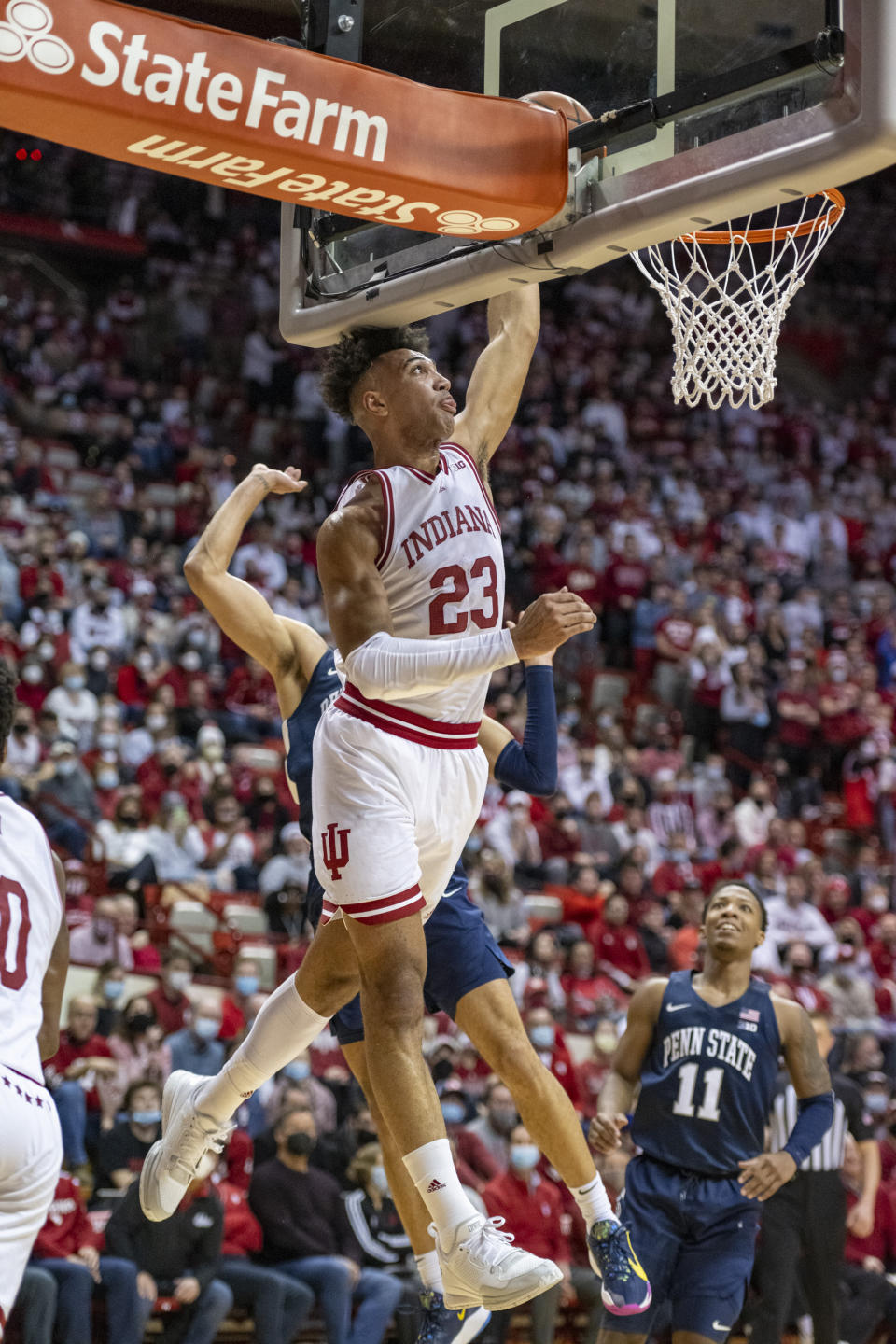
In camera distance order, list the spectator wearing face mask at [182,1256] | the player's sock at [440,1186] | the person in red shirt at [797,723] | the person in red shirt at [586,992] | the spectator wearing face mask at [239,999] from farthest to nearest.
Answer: the person in red shirt at [797,723], the person in red shirt at [586,992], the spectator wearing face mask at [239,999], the spectator wearing face mask at [182,1256], the player's sock at [440,1186]

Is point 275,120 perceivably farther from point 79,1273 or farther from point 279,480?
point 79,1273

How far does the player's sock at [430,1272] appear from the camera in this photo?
202 inches

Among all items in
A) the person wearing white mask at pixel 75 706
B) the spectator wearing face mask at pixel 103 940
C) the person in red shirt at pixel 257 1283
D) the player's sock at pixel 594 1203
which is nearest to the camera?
the player's sock at pixel 594 1203

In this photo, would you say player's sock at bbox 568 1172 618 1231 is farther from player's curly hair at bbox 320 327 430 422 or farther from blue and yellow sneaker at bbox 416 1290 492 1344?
→ player's curly hair at bbox 320 327 430 422

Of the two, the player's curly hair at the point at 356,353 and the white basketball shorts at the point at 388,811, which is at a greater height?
the player's curly hair at the point at 356,353

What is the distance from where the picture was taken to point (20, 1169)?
3.99 meters

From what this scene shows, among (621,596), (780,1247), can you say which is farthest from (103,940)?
(621,596)

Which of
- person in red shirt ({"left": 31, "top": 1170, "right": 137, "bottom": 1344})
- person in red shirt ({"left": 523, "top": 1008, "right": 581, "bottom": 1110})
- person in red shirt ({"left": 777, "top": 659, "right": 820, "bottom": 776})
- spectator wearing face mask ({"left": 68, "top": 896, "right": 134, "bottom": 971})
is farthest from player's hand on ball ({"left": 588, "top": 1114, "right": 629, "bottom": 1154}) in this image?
person in red shirt ({"left": 777, "top": 659, "right": 820, "bottom": 776})

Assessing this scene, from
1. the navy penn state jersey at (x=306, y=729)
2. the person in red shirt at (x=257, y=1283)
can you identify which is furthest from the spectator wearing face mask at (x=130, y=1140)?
the navy penn state jersey at (x=306, y=729)

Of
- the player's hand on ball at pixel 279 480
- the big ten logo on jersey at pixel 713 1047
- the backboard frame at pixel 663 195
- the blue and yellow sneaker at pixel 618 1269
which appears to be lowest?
the blue and yellow sneaker at pixel 618 1269

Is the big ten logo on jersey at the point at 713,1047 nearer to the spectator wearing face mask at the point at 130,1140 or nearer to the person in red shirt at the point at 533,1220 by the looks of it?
the person in red shirt at the point at 533,1220

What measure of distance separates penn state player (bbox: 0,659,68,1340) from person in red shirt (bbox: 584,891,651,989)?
838 centimetres

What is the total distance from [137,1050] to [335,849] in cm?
497

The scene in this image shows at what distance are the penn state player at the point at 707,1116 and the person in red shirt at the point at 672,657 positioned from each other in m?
10.2
